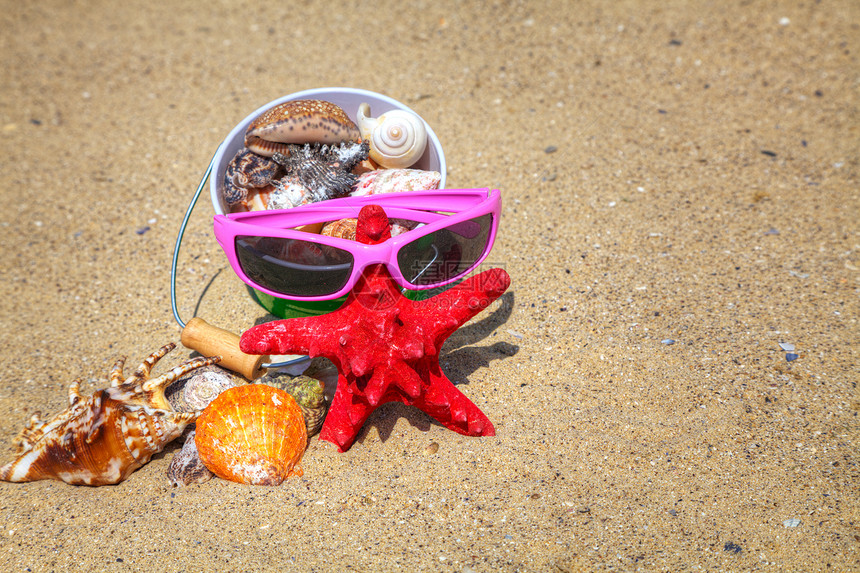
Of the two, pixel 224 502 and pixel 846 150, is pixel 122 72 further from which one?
pixel 846 150

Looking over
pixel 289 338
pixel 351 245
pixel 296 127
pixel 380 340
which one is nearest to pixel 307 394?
pixel 289 338

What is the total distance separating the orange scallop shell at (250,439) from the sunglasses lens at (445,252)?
716 mm

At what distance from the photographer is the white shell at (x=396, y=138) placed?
2.53m

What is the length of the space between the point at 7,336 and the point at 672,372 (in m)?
3.22

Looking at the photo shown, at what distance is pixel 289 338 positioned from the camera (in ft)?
6.81

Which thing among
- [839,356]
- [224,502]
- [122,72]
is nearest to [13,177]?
[122,72]

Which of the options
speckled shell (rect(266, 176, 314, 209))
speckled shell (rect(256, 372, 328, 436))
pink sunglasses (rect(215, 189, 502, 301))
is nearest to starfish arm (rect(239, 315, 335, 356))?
pink sunglasses (rect(215, 189, 502, 301))

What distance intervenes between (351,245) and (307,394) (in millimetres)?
653

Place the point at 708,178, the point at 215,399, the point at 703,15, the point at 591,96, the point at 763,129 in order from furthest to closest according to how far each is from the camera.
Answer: the point at 703,15, the point at 591,96, the point at 763,129, the point at 708,178, the point at 215,399

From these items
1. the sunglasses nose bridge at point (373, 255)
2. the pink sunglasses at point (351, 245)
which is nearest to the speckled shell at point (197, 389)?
the pink sunglasses at point (351, 245)

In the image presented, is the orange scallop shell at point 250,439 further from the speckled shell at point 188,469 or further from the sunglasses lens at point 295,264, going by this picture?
the sunglasses lens at point 295,264

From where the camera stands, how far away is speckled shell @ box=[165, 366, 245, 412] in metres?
2.33

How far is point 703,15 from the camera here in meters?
4.63

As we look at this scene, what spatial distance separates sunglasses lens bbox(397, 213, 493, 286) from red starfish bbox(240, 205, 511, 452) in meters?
0.09
